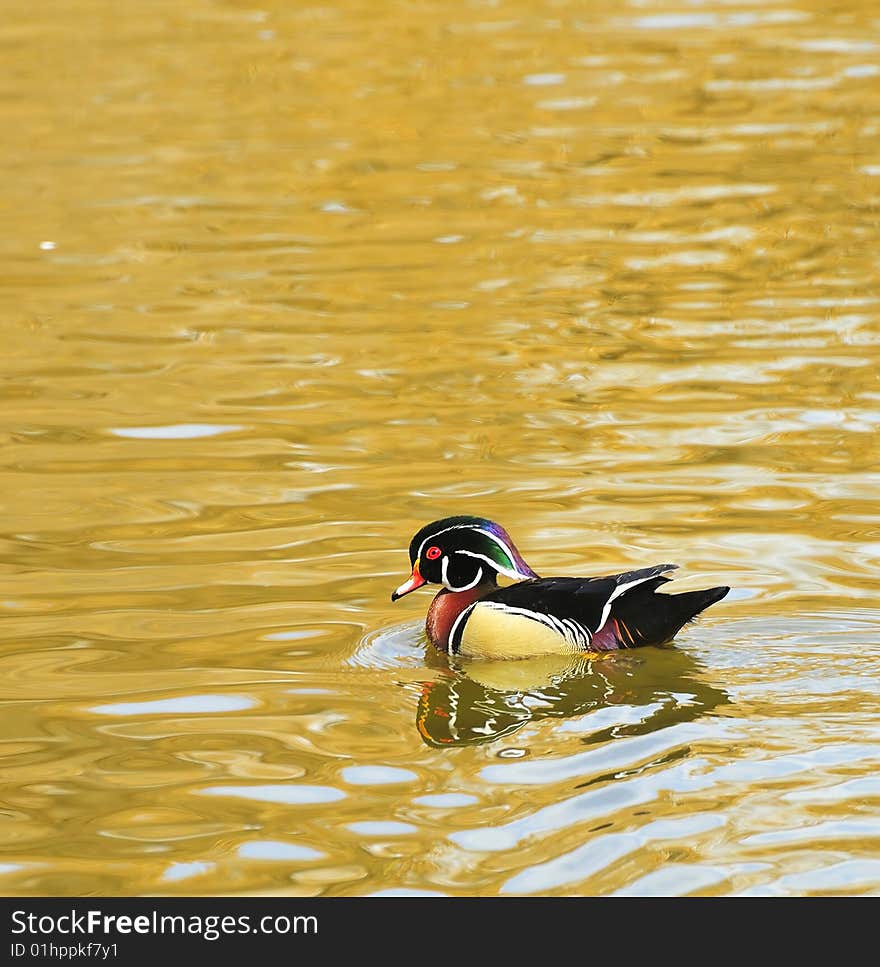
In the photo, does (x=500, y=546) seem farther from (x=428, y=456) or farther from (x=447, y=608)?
(x=428, y=456)

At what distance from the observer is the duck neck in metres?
7.23

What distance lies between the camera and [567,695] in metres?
6.80

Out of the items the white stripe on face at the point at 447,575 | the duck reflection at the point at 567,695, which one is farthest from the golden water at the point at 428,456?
the white stripe on face at the point at 447,575

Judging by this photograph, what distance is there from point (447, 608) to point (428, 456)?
2414 mm

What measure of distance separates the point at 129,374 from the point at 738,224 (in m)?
4.94

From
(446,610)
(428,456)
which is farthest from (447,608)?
(428,456)

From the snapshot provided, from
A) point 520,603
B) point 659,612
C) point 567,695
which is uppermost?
point 520,603

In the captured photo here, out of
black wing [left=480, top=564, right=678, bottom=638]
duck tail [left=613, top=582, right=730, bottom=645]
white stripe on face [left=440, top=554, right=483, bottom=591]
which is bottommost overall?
duck tail [left=613, top=582, right=730, bottom=645]

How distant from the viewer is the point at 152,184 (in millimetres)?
15586

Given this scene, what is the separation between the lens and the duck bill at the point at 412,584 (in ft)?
24.2

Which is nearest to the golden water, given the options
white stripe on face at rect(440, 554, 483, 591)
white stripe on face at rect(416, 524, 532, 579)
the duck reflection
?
the duck reflection

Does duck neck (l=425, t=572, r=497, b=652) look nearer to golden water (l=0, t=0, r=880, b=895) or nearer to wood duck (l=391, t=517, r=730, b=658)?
wood duck (l=391, t=517, r=730, b=658)

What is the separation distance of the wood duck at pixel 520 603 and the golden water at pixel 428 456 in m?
0.13

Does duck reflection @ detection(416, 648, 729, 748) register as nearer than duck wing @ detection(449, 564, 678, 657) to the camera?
Yes
